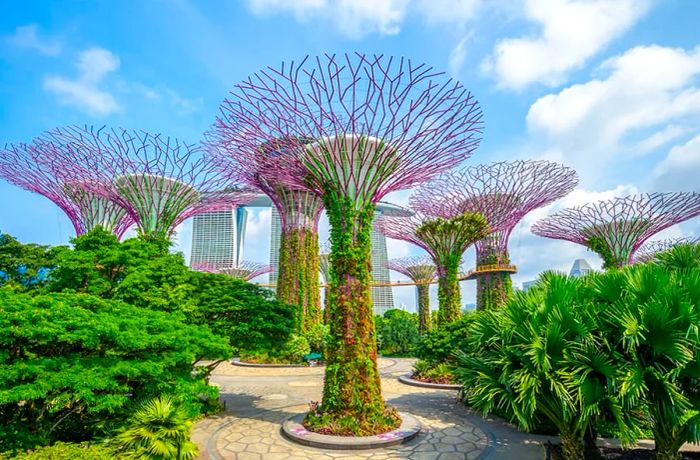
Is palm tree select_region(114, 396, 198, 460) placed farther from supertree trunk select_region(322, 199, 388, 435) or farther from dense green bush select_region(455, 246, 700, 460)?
dense green bush select_region(455, 246, 700, 460)

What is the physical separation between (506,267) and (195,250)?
60.5 meters

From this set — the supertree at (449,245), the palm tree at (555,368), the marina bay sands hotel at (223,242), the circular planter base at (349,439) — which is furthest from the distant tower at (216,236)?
the palm tree at (555,368)

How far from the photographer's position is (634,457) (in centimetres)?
714

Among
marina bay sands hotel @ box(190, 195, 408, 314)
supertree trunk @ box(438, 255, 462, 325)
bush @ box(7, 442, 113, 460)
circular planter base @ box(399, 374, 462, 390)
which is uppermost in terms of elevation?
marina bay sands hotel @ box(190, 195, 408, 314)

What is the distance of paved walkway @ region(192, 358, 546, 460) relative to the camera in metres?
7.47

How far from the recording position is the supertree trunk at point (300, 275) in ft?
77.0

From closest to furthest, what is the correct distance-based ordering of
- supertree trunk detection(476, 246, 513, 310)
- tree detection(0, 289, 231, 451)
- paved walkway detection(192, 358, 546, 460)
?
tree detection(0, 289, 231, 451) < paved walkway detection(192, 358, 546, 460) < supertree trunk detection(476, 246, 513, 310)

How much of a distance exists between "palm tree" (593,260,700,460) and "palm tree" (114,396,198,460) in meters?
6.57

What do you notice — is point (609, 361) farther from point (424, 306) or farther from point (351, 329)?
point (424, 306)

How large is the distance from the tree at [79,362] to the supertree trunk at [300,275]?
15764mm

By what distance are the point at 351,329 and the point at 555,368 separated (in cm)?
394

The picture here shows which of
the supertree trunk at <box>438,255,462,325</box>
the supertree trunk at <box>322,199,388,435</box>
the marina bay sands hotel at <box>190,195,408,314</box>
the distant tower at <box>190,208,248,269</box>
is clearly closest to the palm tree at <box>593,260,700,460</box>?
the supertree trunk at <box>322,199,388,435</box>

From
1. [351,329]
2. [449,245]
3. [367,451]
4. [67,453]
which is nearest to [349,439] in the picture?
[367,451]

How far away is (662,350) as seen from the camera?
5.80 meters
